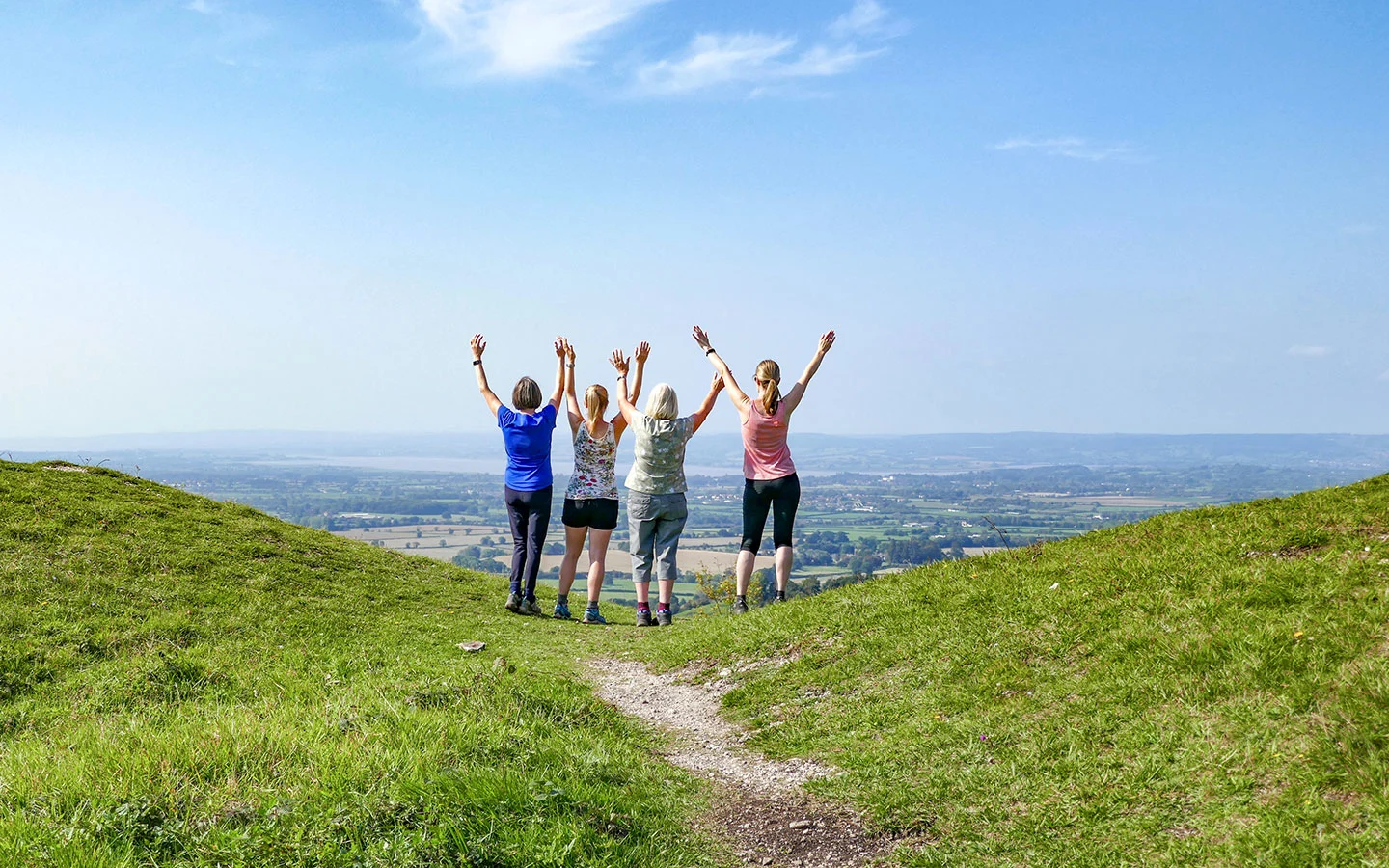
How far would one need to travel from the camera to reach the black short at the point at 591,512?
1416cm

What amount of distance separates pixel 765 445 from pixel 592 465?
277cm

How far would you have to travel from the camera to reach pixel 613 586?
64.9 metres

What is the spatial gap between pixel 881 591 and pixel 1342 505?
494 cm

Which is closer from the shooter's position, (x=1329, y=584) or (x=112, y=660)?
(x=1329, y=584)

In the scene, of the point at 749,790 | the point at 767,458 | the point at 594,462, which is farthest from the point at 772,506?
the point at 749,790

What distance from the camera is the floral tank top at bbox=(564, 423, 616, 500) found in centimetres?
1409

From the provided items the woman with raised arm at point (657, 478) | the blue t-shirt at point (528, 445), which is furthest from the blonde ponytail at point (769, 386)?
the blue t-shirt at point (528, 445)

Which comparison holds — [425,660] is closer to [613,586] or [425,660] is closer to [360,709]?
[360,709]

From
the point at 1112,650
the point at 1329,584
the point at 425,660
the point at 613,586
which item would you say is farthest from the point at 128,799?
the point at 613,586

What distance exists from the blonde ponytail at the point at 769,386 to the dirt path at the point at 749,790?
4.20 meters

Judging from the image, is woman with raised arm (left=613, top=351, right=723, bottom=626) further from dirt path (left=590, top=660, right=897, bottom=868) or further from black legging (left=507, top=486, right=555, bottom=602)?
dirt path (left=590, top=660, right=897, bottom=868)

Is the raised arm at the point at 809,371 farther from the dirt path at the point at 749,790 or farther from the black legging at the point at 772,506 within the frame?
the dirt path at the point at 749,790

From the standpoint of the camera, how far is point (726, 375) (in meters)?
13.2

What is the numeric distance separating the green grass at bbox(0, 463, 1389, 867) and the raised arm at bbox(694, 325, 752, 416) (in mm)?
3038
